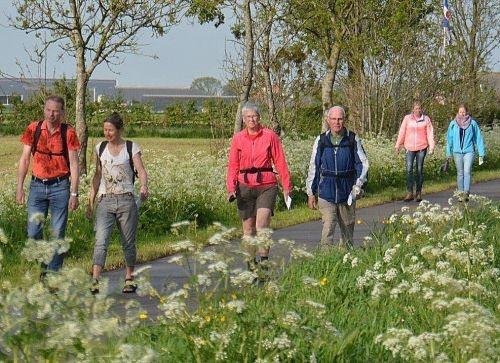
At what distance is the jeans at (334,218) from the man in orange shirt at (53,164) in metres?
2.59

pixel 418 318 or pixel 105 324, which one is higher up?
pixel 105 324

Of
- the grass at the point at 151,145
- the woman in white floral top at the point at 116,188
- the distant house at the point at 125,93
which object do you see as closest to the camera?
the woman in white floral top at the point at 116,188

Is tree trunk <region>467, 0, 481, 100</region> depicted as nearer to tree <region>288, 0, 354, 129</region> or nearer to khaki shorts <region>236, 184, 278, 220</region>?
tree <region>288, 0, 354, 129</region>

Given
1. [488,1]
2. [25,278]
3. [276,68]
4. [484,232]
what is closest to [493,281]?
[484,232]

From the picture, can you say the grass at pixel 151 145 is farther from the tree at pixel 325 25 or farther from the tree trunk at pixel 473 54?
the tree at pixel 325 25

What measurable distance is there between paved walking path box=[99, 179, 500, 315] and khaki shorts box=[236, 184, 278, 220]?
1.12ft

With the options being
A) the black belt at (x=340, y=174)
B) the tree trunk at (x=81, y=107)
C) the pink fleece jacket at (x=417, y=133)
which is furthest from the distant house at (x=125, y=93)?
the black belt at (x=340, y=174)

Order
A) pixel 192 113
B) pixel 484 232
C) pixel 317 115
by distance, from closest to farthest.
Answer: pixel 484 232 → pixel 317 115 → pixel 192 113

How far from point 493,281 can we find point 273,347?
4.63 meters

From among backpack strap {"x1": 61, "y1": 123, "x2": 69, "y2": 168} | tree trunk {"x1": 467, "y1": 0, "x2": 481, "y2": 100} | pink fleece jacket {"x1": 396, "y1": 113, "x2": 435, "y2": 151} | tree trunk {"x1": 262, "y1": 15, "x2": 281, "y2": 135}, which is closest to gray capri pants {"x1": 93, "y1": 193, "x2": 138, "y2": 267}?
backpack strap {"x1": 61, "y1": 123, "x2": 69, "y2": 168}

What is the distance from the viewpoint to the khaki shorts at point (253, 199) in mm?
11367

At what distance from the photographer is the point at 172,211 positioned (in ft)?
52.5

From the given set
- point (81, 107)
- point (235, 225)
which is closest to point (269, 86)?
point (81, 107)

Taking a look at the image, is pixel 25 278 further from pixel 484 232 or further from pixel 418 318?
pixel 484 232
